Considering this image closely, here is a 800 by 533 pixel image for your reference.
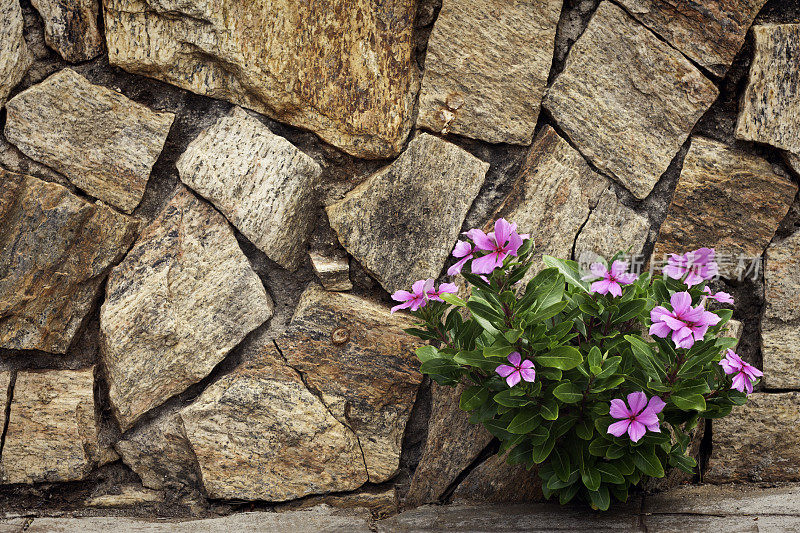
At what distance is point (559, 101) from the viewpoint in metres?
2.23

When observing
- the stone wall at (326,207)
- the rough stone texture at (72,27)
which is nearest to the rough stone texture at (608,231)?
the stone wall at (326,207)

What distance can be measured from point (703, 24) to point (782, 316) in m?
1.09

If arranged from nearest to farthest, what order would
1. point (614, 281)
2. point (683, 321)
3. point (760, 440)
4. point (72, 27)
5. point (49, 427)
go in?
point (683, 321) → point (614, 281) → point (72, 27) → point (49, 427) → point (760, 440)

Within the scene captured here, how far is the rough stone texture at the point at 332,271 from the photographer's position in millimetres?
2186

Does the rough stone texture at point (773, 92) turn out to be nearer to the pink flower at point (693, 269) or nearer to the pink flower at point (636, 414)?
the pink flower at point (693, 269)

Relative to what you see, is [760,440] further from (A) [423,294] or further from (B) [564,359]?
(A) [423,294]

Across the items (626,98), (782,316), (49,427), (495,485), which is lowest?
(49,427)

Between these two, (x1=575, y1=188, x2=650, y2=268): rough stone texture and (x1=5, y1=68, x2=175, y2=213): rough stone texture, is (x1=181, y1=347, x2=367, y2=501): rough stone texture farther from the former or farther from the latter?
(x1=575, y1=188, x2=650, y2=268): rough stone texture

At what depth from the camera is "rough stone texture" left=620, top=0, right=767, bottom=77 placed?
2.15m

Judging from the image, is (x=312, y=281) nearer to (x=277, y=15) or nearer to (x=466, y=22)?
(x=277, y=15)

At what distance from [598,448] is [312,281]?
1099 mm

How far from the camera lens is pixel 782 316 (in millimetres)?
2293

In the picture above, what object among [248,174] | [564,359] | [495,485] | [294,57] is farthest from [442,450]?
→ [294,57]

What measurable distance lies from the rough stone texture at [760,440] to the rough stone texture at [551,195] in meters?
0.91
